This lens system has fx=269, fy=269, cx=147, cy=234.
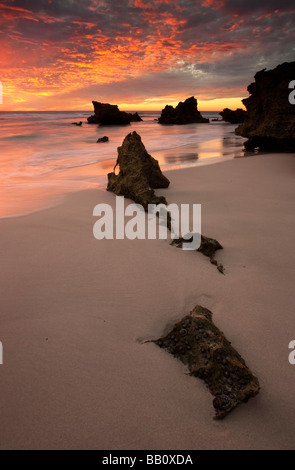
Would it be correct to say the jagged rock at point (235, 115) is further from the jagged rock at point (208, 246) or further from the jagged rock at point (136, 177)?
the jagged rock at point (208, 246)

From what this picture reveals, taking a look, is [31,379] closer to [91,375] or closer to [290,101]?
Result: [91,375]

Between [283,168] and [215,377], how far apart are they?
7.01 metres

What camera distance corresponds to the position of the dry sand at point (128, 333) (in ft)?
4.25

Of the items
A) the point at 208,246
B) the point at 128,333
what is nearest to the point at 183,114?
the point at 208,246

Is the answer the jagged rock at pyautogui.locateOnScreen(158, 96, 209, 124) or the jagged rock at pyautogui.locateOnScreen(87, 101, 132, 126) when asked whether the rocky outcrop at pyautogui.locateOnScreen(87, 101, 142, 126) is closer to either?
the jagged rock at pyautogui.locateOnScreen(87, 101, 132, 126)

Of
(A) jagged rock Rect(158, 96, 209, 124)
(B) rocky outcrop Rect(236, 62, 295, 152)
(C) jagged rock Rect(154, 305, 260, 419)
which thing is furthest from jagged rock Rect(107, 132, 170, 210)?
(A) jagged rock Rect(158, 96, 209, 124)

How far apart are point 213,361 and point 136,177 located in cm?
350

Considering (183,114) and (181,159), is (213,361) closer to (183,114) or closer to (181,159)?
(181,159)

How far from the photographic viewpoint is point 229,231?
11.2 feet

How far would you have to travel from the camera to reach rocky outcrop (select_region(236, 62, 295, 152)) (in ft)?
30.3

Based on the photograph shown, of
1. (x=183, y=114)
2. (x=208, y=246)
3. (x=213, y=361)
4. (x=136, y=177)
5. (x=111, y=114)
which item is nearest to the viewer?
(x=213, y=361)

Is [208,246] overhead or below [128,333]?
overhead

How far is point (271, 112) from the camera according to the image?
9695mm

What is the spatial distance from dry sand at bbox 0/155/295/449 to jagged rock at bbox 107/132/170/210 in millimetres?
1129
